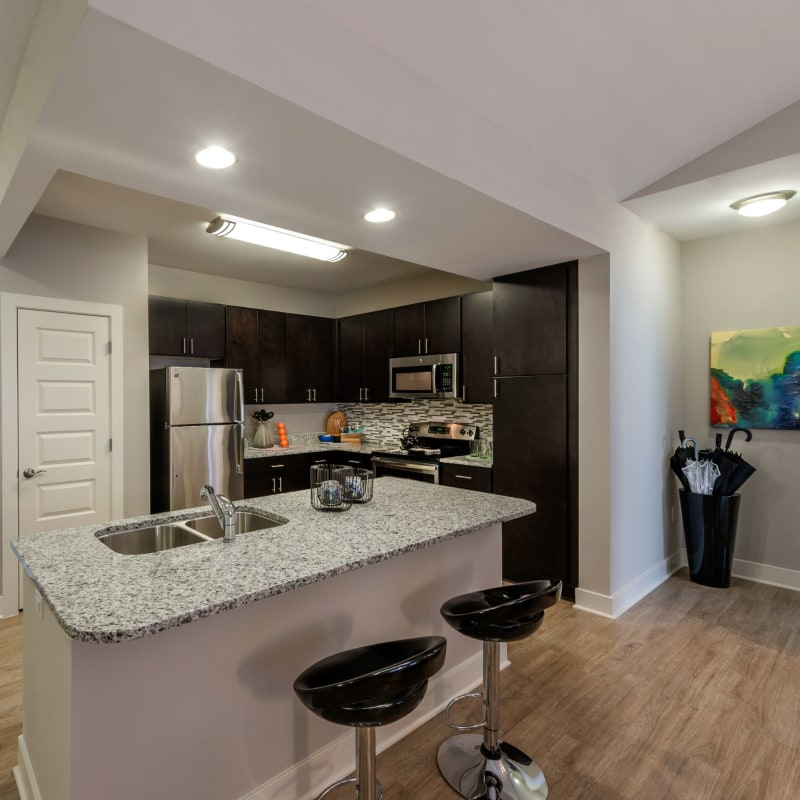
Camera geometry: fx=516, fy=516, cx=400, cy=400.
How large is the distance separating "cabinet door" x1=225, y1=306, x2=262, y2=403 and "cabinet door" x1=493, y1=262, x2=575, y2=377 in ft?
7.99

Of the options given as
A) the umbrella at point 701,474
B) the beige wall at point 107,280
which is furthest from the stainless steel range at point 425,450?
the beige wall at point 107,280

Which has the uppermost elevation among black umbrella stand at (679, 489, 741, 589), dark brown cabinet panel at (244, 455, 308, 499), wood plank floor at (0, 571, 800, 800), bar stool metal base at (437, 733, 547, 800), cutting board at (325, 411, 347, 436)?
cutting board at (325, 411, 347, 436)

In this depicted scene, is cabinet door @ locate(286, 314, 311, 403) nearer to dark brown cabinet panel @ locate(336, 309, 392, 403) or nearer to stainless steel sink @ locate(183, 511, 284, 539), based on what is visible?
dark brown cabinet panel @ locate(336, 309, 392, 403)

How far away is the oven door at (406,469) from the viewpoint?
4277mm

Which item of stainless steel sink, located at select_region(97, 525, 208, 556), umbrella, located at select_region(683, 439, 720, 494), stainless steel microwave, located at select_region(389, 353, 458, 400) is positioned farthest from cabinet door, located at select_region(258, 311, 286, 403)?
umbrella, located at select_region(683, 439, 720, 494)

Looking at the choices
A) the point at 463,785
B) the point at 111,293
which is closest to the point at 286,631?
the point at 463,785

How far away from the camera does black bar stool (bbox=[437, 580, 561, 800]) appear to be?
1.67 meters

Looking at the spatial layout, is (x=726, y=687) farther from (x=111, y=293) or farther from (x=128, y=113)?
(x=111, y=293)

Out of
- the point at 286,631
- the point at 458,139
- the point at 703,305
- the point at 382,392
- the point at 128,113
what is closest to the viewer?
the point at 128,113

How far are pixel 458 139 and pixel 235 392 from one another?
2.99 metres

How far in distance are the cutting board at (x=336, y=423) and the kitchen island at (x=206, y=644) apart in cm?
370

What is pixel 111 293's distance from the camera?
146 inches

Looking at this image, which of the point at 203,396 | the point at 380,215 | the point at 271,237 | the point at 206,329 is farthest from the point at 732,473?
the point at 206,329

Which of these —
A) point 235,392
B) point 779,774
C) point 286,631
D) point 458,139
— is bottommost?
point 779,774
